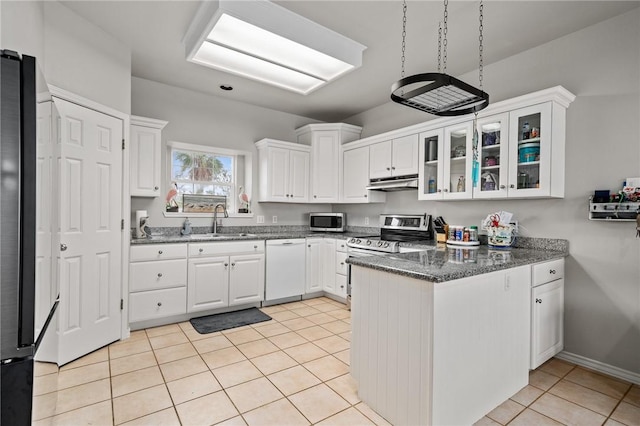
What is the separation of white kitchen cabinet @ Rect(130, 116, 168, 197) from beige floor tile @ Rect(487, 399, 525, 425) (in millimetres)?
3543

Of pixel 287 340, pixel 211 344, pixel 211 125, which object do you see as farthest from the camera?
pixel 211 125

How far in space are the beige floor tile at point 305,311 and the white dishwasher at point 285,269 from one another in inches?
10.2

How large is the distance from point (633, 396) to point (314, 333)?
2.43m

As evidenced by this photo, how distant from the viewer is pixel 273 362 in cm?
261

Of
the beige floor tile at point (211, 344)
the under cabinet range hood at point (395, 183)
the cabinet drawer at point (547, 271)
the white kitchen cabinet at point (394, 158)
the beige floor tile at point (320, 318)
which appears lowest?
the beige floor tile at point (211, 344)

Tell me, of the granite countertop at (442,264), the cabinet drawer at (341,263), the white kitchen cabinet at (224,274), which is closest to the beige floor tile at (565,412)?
the granite countertop at (442,264)

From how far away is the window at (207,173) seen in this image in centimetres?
414

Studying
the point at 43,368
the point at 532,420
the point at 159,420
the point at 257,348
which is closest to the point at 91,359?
the point at 159,420

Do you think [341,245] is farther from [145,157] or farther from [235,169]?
[145,157]

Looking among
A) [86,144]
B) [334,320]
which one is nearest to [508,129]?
[334,320]

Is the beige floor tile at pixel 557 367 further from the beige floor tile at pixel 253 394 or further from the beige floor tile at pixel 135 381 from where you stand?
the beige floor tile at pixel 135 381

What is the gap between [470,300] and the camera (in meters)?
1.78

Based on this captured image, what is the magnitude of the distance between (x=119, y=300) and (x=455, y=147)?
3588mm

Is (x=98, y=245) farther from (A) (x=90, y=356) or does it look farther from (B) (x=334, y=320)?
(B) (x=334, y=320)
